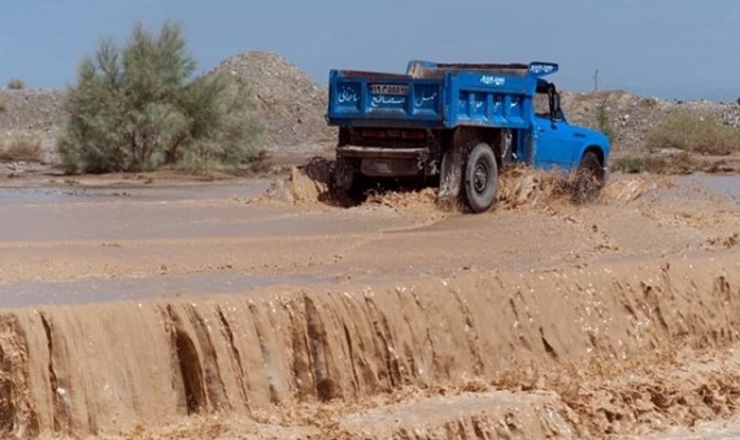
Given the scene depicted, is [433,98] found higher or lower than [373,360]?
higher

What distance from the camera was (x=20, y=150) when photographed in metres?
38.7

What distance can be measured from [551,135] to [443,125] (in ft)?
8.92

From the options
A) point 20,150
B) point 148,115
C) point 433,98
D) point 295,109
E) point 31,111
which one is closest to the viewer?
point 433,98

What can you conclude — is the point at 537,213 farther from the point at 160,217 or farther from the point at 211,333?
the point at 211,333

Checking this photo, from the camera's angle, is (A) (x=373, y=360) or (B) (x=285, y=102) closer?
(A) (x=373, y=360)

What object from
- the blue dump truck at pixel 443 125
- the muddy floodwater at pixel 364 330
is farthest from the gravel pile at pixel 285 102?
the muddy floodwater at pixel 364 330

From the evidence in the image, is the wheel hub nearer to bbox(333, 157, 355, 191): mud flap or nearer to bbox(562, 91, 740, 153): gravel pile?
bbox(333, 157, 355, 191): mud flap

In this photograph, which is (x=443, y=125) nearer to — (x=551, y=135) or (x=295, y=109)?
(x=551, y=135)

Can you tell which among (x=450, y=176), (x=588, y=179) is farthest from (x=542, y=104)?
(x=450, y=176)

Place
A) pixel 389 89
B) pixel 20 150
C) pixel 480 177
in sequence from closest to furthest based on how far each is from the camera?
pixel 389 89
pixel 480 177
pixel 20 150

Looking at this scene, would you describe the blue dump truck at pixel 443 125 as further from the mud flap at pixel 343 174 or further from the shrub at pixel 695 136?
the shrub at pixel 695 136

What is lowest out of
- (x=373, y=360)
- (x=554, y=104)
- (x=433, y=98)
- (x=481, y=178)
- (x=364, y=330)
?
(x=373, y=360)

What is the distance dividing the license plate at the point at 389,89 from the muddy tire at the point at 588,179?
368 cm

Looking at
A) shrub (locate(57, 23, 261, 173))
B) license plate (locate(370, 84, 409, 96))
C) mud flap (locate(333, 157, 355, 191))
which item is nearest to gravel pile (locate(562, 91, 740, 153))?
shrub (locate(57, 23, 261, 173))
